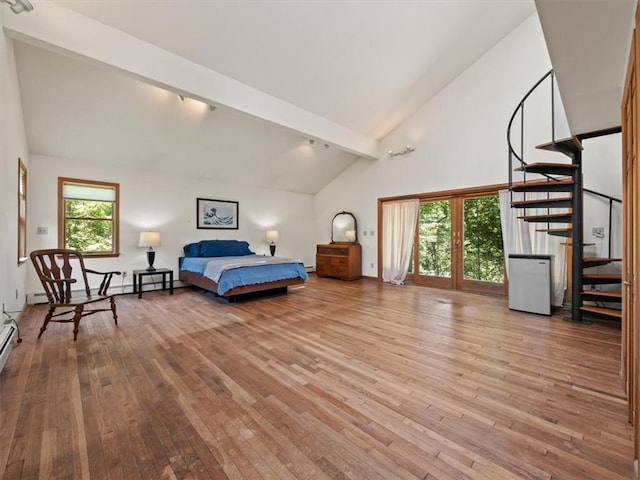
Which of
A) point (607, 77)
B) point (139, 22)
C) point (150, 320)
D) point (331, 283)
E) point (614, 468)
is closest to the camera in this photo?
point (614, 468)

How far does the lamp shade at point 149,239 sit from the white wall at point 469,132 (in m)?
4.66

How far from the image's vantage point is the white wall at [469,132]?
461 cm

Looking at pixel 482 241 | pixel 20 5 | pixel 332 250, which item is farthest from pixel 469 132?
pixel 20 5

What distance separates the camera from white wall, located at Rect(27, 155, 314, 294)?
15.1 ft

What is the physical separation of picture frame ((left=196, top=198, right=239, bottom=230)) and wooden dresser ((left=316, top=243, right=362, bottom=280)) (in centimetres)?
239

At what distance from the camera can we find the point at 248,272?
4.63 metres

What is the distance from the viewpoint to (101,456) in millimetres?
1357

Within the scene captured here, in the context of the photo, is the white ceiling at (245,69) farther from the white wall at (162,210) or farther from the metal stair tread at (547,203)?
the metal stair tread at (547,203)

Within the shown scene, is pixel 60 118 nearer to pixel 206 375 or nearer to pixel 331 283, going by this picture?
pixel 206 375

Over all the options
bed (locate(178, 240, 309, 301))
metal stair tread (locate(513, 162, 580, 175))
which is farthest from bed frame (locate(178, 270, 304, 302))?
metal stair tread (locate(513, 162, 580, 175))

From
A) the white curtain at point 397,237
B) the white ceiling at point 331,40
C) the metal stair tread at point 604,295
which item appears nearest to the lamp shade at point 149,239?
the white ceiling at point 331,40

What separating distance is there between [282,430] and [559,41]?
283 centimetres

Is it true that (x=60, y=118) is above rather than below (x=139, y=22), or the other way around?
below

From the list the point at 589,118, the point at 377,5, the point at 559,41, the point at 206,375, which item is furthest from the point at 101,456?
the point at 377,5
